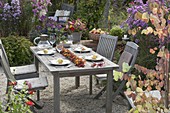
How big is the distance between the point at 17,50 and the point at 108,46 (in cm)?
232

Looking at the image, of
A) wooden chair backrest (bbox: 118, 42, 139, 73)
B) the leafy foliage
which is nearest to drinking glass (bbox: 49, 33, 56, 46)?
wooden chair backrest (bbox: 118, 42, 139, 73)

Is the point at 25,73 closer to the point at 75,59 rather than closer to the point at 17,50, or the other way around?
the point at 75,59

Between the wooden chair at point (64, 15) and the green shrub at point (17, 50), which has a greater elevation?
the wooden chair at point (64, 15)

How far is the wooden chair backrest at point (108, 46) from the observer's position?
4.50 m

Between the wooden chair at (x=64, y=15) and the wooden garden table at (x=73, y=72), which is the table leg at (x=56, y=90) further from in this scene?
the wooden chair at (x=64, y=15)

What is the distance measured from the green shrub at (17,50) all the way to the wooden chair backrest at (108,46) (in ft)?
6.62

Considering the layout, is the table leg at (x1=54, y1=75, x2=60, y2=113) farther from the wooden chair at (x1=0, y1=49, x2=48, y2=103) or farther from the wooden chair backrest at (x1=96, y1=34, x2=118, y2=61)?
the wooden chair backrest at (x1=96, y1=34, x2=118, y2=61)

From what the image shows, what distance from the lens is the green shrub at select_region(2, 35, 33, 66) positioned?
619 centimetres

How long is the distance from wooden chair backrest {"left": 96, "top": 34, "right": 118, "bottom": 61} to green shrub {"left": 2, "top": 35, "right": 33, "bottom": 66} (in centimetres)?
202

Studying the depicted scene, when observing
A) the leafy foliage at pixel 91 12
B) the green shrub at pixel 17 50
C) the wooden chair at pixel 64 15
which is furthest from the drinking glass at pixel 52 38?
the wooden chair at pixel 64 15

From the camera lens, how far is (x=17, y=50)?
624cm

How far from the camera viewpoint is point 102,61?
3.91m

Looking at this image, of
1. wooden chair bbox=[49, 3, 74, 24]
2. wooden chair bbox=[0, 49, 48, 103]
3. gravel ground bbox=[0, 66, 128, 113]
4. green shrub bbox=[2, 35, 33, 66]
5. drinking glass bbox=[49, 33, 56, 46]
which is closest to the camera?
wooden chair bbox=[0, 49, 48, 103]

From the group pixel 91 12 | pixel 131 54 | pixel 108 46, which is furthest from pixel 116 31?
pixel 131 54
